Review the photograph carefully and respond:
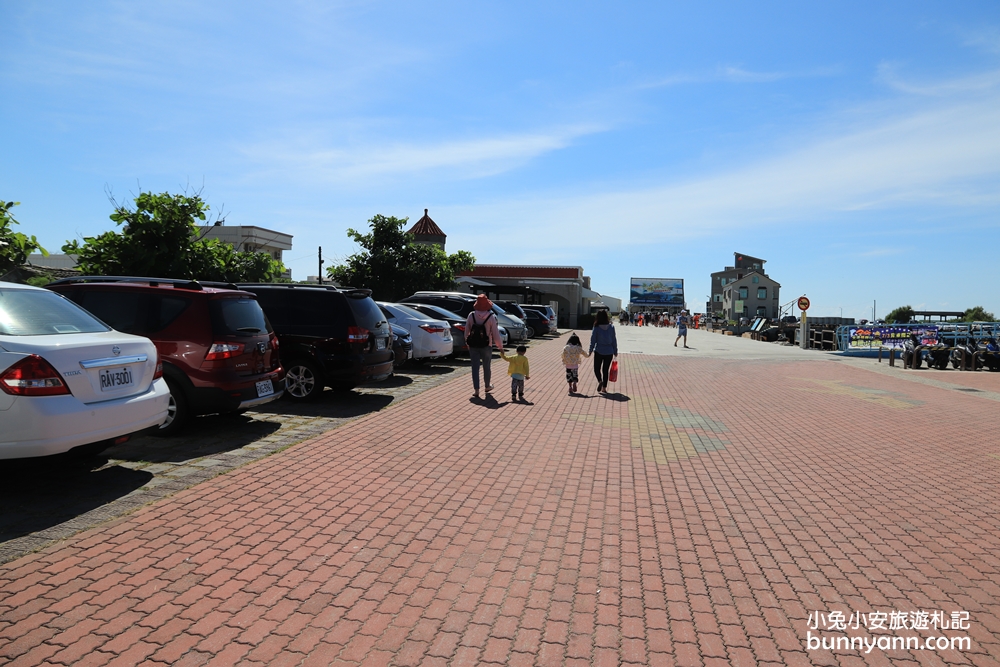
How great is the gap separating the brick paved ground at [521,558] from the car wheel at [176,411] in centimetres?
126

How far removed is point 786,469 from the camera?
6973 millimetres

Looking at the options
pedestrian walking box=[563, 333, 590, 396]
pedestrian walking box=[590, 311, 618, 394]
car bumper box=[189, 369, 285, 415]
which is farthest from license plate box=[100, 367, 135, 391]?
pedestrian walking box=[590, 311, 618, 394]

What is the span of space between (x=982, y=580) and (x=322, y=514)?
443 centimetres

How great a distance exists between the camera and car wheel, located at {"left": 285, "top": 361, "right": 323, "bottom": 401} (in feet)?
32.2

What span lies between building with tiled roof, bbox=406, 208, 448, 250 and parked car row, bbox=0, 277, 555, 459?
5306 centimetres

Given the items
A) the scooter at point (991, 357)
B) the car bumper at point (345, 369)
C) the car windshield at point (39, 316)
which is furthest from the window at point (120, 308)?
the scooter at point (991, 357)

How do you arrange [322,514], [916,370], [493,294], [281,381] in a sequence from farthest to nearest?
[493,294], [916,370], [281,381], [322,514]

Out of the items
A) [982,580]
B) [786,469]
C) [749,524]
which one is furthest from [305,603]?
[786,469]

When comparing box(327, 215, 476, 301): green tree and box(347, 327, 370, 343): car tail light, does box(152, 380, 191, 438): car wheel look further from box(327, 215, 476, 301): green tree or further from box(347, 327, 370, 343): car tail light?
box(327, 215, 476, 301): green tree

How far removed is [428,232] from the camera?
2591 inches

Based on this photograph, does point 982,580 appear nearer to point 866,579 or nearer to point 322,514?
point 866,579

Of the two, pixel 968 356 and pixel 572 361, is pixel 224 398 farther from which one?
pixel 968 356

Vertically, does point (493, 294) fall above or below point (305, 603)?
above

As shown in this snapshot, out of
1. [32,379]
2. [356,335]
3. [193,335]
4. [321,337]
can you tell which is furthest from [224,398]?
[356,335]
